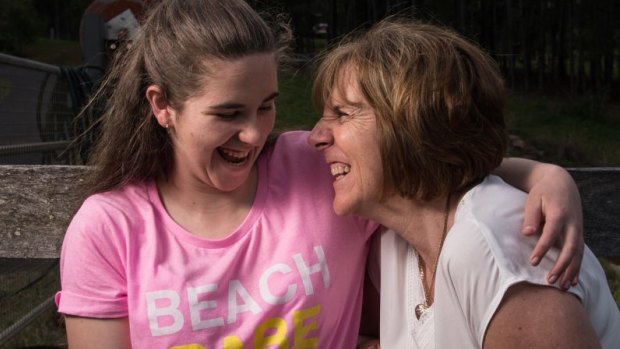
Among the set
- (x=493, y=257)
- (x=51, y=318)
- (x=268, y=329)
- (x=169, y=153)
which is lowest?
(x=51, y=318)

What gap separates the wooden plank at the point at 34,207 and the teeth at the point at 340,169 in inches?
30.8

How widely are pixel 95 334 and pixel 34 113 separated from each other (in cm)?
243

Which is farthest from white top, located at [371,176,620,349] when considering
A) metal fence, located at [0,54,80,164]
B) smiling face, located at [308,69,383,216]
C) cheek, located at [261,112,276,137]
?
metal fence, located at [0,54,80,164]

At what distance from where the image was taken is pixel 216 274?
73.8 inches

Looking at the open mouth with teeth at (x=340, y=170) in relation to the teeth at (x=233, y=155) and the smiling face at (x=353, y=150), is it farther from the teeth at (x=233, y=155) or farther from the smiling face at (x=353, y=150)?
the teeth at (x=233, y=155)

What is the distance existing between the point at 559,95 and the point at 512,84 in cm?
154

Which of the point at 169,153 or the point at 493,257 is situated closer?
the point at 493,257

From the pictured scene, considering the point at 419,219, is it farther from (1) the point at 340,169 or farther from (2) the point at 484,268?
(2) the point at 484,268

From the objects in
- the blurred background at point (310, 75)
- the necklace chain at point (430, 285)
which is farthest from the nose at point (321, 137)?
the necklace chain at point (430, 285)

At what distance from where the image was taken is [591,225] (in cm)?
232

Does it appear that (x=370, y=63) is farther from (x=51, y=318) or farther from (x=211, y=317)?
(x=51, y=318)

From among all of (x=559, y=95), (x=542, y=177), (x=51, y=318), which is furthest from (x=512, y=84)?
(x=542, y=177)

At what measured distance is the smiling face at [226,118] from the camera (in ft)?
6.02

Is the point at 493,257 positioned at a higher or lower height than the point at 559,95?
higher
